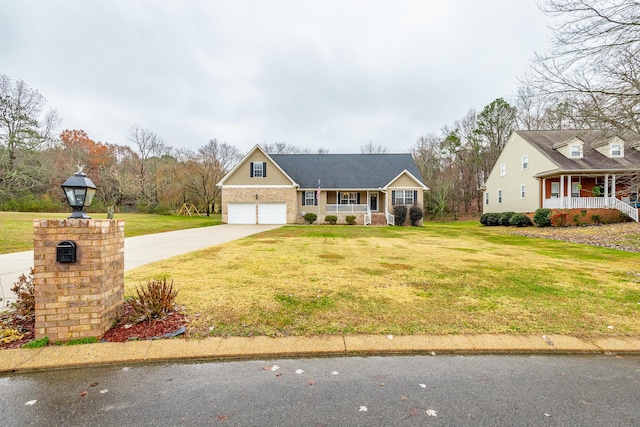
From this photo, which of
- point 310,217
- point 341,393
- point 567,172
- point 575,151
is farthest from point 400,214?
point 341,393

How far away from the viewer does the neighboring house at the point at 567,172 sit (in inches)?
768

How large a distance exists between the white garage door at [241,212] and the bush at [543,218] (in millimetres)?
20915

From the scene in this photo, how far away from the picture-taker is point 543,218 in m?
19.1

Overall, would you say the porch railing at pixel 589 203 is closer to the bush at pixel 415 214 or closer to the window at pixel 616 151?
the window at pixel 616 151

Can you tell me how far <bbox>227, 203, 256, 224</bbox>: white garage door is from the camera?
80.7 ft

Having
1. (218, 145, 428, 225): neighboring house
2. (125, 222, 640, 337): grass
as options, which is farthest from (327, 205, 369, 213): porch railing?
(125, 222, 640, 337): grass

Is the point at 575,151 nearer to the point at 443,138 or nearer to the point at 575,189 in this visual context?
the point at 575,189

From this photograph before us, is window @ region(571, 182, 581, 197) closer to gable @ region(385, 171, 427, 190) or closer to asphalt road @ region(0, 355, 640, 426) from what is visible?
gable @ region(385, 171, 427, 190)

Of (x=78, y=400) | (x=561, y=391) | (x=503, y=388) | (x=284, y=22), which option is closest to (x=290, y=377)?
(x=78, y=400)

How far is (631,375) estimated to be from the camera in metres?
2.53

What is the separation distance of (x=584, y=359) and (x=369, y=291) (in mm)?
2629

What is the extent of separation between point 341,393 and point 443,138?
41549 millimetres

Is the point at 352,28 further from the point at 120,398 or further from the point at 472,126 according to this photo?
the point at 472,126

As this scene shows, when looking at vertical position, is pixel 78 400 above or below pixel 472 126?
below
